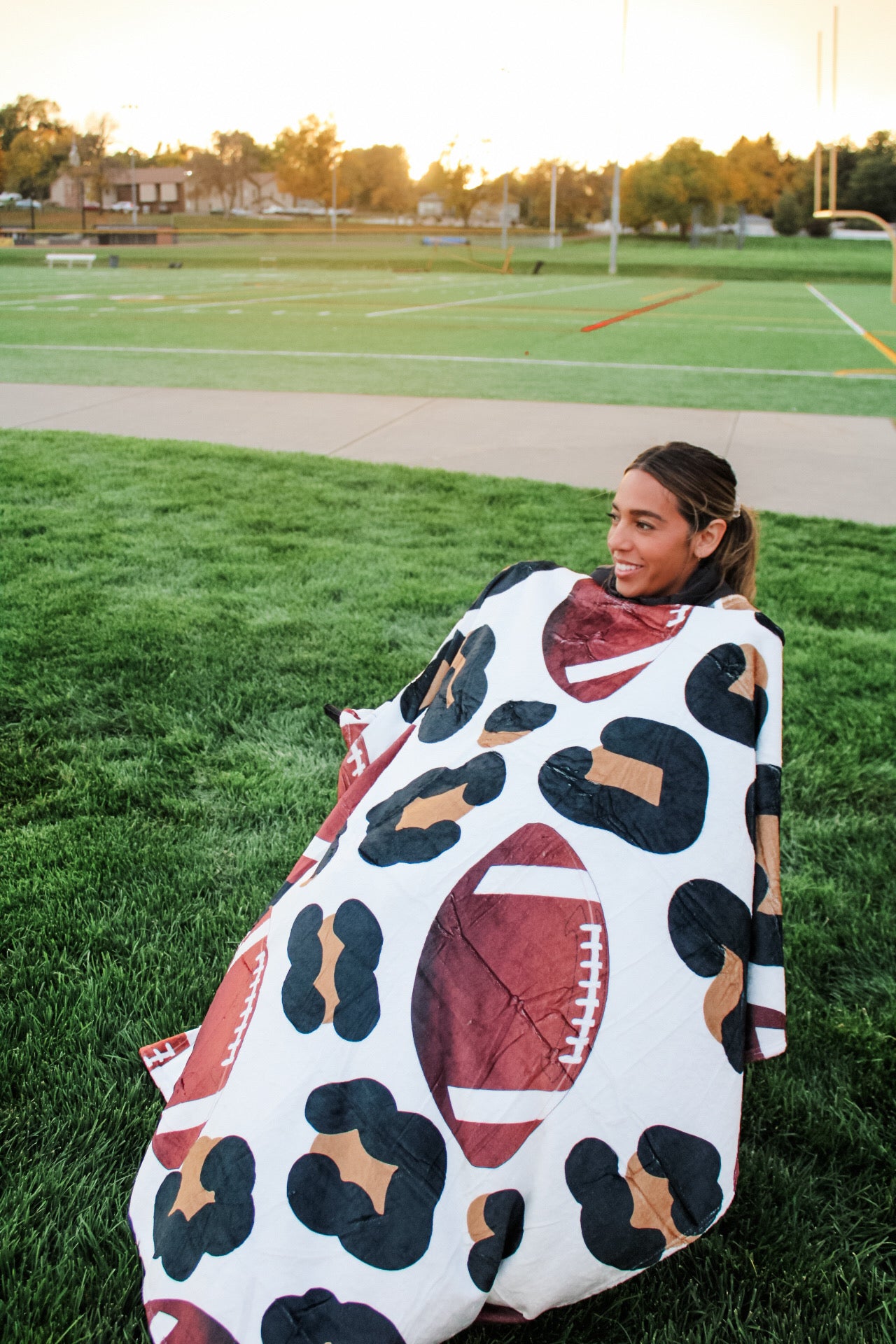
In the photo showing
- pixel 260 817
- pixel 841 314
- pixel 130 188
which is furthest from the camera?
pixel 130 188

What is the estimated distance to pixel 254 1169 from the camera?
54.6 inches

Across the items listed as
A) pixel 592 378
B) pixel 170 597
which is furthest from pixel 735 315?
pixel 170 597

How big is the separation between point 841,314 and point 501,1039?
82.5 ft

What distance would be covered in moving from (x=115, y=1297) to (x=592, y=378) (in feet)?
34.3

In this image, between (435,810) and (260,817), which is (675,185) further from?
(435,810)

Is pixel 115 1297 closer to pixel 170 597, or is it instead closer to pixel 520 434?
pixel 170 597

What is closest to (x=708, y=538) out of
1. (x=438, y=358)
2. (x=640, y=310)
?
(x=438, y=358)

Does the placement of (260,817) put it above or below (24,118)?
below

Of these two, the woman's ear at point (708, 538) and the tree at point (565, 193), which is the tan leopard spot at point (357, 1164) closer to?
the woman's ear at point (708, 538)

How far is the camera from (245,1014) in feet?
5.23

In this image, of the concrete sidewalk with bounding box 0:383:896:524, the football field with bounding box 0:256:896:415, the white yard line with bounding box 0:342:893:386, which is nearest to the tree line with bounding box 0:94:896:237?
the football field with bounding box 0:256:896:415

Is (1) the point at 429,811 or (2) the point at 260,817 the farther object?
(2) the point at 260,817

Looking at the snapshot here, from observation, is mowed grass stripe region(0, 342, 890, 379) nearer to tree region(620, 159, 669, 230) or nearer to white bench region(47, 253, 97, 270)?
white bench region(47, 253, 97, 270)

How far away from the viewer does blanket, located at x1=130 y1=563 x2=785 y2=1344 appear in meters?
1.35
